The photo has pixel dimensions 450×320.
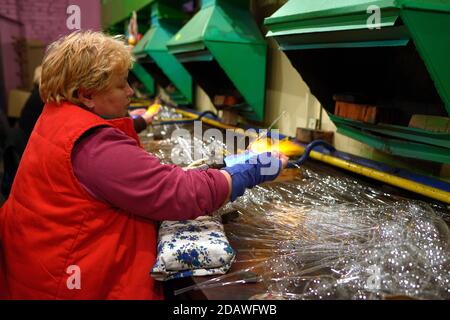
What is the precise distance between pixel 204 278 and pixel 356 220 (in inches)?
21.6

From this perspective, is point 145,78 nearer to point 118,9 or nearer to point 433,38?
point 118,9

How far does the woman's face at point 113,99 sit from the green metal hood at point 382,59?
72 centimetres

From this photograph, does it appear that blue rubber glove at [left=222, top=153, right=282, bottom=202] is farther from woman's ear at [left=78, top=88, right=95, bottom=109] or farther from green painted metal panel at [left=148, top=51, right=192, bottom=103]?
green painted metal panel at [left=148, top=51, right=192, bottom=103]

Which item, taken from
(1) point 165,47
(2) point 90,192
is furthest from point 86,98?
(1) point 165,47

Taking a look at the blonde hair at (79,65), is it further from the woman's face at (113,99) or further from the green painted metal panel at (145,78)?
the green painted metal panel at (145,78)

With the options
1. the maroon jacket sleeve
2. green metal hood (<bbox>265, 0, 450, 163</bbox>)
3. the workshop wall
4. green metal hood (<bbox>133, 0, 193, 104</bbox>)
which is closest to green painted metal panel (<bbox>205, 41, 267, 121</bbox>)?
green metal hood (<bbox>265, 0, 450, 163</bbox>)

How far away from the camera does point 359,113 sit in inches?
62.1

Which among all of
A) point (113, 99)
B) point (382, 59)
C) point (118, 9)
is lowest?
point (113, 99)

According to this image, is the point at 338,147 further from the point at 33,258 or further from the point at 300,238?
the point at 33,258

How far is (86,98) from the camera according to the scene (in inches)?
38.5

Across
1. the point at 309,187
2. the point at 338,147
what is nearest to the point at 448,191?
the point at 309,187

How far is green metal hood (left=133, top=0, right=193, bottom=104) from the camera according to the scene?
11.7 ft

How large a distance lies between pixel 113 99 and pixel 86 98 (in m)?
0.07

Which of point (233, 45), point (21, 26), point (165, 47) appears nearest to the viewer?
point (233, 45)
